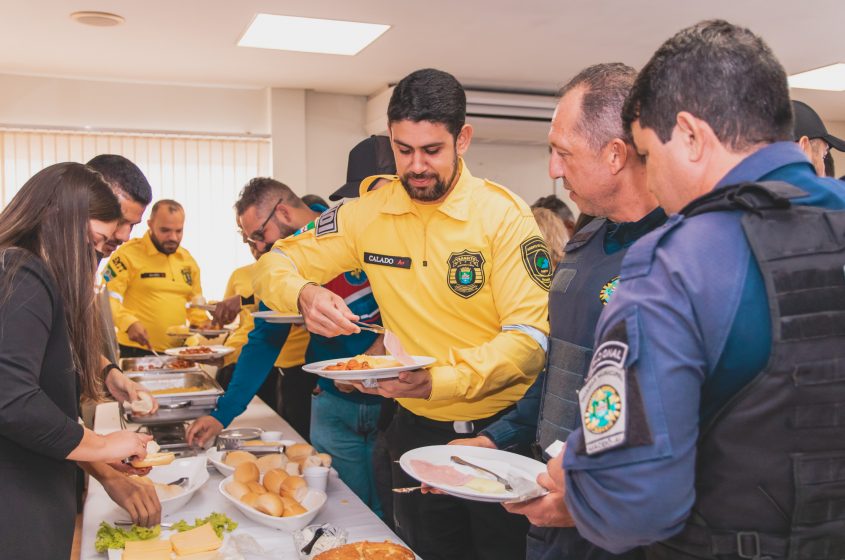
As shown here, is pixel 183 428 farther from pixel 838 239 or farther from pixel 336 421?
pixel 838 239

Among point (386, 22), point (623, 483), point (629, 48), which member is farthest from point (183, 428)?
point (629, 48)

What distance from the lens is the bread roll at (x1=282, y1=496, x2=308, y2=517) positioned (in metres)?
1.68

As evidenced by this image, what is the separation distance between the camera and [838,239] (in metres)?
0.84

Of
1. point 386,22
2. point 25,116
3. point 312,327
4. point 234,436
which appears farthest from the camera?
point 25,116

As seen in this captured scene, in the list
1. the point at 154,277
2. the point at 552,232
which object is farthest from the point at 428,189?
the point at 154,277

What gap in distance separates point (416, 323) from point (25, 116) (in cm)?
529

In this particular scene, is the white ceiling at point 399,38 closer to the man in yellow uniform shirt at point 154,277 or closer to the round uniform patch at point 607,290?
the man in yellow uniform shirt at point 154,277

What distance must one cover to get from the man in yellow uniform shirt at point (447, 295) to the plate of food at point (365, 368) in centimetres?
7

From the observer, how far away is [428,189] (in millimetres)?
1898

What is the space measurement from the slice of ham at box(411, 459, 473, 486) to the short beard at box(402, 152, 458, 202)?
28.8 inches

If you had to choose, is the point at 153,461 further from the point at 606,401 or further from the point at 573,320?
the point at 606,401

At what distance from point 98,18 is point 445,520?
12.6 ft

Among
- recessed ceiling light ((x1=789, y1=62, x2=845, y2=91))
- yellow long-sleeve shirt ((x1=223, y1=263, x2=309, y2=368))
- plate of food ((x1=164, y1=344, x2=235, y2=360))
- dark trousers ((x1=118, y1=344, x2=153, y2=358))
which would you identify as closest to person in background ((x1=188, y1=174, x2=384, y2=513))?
yellow long-sleeve shirt ((x1=223, y1=263, x2=309, y2=368))

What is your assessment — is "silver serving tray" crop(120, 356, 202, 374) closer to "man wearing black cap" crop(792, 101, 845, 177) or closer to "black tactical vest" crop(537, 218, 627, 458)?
"black tactical vest" crop(537, 218, 627, 458)
